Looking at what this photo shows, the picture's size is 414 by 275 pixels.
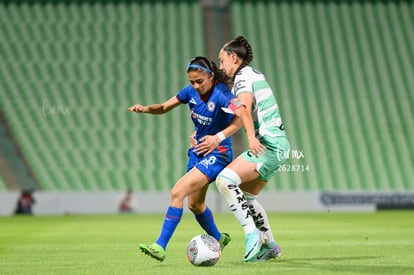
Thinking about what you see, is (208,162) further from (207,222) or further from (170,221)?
(207,222)

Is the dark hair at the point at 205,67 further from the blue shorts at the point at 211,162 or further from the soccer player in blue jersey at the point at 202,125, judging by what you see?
the blue shorts at the point at 211,162

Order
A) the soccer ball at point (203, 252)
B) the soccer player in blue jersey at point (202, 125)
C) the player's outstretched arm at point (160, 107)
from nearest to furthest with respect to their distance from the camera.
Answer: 1. the soccer ball at point (203, 252)
2. the soccer player in blue jersey at point (202, 125)
3. the player's outstretched arm at point (160, 107)

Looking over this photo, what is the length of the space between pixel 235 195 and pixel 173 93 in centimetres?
1889

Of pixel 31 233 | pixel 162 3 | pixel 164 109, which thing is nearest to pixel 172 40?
pixel 162 3

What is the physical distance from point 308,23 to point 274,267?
22.6 metres

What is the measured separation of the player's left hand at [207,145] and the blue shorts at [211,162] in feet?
0.26

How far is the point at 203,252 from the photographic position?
7695mm

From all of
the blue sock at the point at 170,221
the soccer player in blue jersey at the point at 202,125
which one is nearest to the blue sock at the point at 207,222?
the soccer player in blue jersey at the point at 202,125

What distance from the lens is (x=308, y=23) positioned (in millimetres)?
29266

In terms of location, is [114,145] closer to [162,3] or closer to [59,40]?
[59,40]

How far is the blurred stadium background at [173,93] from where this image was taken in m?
23.8

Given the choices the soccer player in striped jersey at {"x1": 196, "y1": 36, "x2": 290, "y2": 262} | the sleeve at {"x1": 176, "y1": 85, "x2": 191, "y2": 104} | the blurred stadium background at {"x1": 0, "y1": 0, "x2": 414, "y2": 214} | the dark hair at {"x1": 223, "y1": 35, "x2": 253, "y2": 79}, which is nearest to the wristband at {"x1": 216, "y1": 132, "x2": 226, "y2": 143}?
the soccer player in striped jersey at {"x1": 196, "y1": 36, "x2": 290, "y2": 262}

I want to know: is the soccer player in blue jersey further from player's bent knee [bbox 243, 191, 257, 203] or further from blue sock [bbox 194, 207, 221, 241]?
player's bent knee [bbox 243, 191, 257, 203]

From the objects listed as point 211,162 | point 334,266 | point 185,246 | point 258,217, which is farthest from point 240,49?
point 185,246
